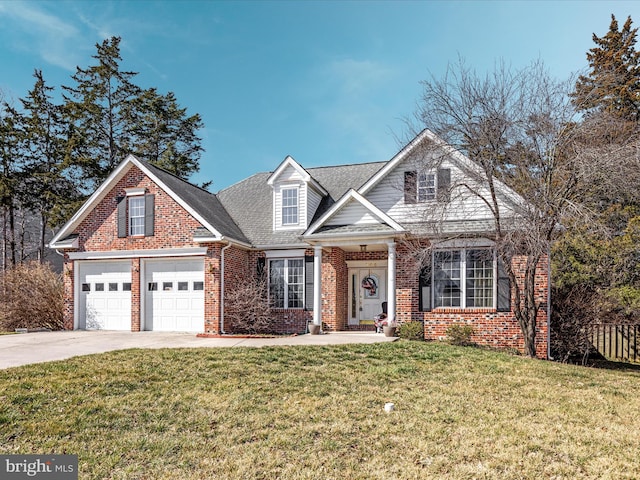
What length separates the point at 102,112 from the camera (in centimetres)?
3059

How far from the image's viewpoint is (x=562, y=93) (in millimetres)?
11828

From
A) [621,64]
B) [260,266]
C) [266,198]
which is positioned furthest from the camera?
[621,64]

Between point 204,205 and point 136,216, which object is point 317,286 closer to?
point 204,205

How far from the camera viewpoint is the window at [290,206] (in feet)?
55.9

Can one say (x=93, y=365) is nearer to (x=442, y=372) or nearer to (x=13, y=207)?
(x=442, y=372)

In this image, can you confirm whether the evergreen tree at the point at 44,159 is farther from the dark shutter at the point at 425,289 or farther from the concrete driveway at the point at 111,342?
the dark shutter at the point at 425,289

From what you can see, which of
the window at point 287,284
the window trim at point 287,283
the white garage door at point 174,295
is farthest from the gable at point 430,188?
the white garage door at point 174,295

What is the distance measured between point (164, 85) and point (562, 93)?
95.4 feet

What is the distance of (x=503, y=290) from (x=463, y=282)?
118cm

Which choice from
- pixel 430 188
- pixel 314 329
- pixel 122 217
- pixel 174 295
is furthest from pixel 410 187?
pixel 122 217

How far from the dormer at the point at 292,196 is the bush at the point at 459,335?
21.4ft

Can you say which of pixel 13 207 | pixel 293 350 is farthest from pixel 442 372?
pixel 13 207

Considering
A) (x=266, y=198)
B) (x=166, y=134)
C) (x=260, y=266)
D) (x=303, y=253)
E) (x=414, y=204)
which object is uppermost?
(x=166, y=134)

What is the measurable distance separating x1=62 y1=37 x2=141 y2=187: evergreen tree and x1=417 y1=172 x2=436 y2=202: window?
23.3 meters
